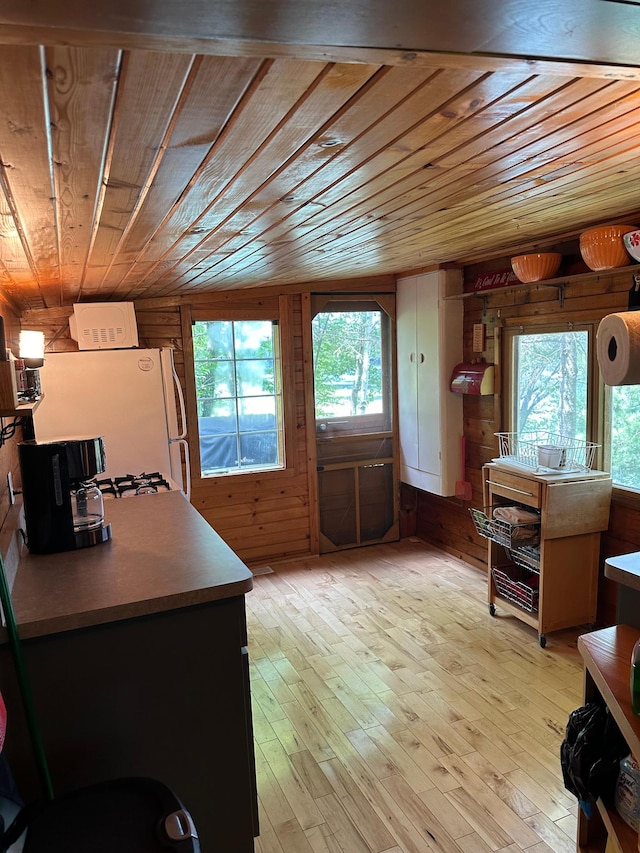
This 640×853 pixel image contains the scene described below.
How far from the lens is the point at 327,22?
733mm

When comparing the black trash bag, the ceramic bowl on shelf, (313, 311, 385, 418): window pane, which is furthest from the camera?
(313, 311, 385, 418): window pane

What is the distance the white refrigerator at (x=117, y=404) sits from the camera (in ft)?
Answer: 10.8

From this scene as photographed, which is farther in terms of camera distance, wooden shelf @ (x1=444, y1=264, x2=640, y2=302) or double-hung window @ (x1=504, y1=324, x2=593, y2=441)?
double-hung window @ (x1=504, y1=324, x2=593, y2=441)

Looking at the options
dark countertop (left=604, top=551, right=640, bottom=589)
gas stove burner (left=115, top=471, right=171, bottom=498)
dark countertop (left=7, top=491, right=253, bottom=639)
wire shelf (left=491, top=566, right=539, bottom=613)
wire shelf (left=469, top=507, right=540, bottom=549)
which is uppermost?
dark countertop (left=7, top=491, right=253, bottom=639)

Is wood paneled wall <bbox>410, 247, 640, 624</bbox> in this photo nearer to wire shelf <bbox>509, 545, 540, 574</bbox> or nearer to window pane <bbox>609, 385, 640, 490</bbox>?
window pane <bbox>609, 385, 640, 490</bbox>

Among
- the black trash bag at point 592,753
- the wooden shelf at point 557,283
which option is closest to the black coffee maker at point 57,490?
the black trash bag at point 592,753

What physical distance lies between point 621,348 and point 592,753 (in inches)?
42.3

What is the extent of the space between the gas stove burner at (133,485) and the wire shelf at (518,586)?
79.9 inches

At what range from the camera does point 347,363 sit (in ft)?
15.6

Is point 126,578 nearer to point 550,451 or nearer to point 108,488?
point 108,488

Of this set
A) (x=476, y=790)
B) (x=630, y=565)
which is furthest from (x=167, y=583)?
(x=476, y=790)

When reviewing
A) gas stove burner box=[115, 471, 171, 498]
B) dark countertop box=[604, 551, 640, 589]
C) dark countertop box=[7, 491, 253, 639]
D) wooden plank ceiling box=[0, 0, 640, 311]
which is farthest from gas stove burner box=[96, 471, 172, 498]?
dark countertop box=[604, 551, 640, 589]

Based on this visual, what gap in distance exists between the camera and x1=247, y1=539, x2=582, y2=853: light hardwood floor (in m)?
2.03

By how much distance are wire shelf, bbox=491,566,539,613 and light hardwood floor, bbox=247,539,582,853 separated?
0.51 feet
